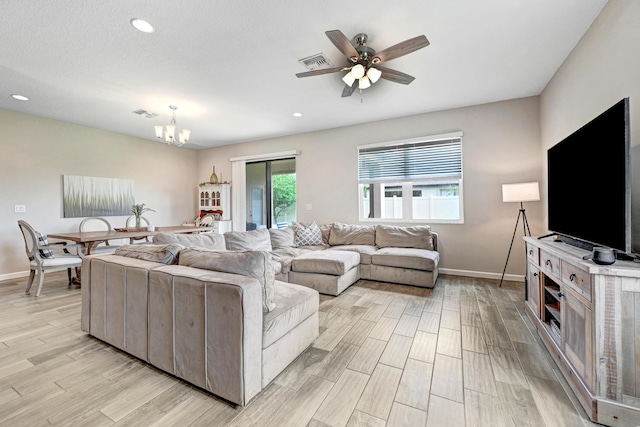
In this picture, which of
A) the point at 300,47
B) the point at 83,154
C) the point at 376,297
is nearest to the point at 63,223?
the point at 83,154

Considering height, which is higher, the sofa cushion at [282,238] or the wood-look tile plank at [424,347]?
the sofa cushion at [282,238]

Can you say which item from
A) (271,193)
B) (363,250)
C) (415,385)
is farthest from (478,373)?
(271,193)

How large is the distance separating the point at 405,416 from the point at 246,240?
8.23ft

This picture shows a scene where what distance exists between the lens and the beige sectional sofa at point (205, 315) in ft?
4.86

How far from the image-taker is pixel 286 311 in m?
1.80

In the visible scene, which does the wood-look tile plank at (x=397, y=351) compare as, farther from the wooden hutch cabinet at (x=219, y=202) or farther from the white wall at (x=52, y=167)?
the white wall at (x=52, y=167)

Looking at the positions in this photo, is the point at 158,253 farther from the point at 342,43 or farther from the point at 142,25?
the point at 342,43

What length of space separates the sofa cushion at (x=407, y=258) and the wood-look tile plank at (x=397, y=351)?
1.44m

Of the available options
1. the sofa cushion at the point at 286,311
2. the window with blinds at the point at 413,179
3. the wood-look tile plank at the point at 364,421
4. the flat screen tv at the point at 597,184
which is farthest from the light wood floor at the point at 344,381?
the window with blinds at the point at 413,179

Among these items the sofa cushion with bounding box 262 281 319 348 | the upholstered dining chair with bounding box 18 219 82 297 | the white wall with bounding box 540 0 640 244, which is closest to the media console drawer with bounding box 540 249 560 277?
the white wall with bounding box 540 0 640 244

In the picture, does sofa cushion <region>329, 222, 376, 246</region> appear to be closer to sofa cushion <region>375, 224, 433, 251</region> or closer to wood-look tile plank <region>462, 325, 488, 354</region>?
sofa cushion <region>375, 224, 433, 251</region>

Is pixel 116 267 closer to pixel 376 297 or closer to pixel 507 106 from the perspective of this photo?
pixel 376 297

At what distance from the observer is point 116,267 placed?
2055 millimetres

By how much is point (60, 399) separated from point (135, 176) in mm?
5178
